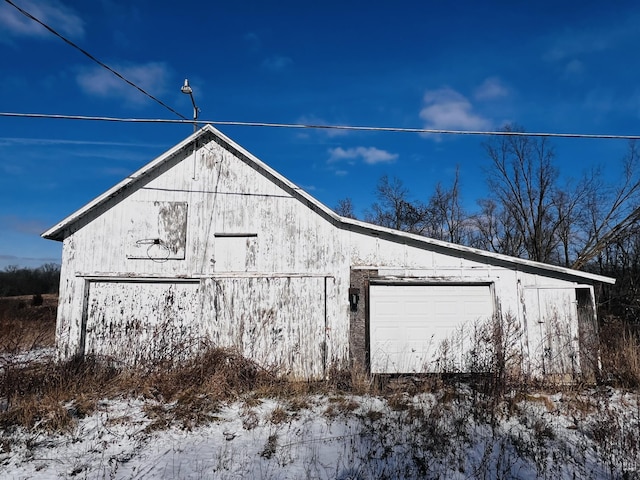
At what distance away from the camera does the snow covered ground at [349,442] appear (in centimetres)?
517

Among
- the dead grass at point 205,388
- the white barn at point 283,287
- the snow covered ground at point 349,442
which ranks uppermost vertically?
the white barn at point 283,287

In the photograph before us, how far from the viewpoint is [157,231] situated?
9781mm

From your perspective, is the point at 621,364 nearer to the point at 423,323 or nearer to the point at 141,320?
the point at 423,323

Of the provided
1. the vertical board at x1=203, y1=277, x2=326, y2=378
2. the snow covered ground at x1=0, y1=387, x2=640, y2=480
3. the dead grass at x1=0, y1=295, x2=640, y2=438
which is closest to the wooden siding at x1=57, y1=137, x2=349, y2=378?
the vertical board at x1=203, y1=277, x2=326, y2=378

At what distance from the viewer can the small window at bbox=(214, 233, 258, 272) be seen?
9.70 meters

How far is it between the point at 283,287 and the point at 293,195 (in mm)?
2154

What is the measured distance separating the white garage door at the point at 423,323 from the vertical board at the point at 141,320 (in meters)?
4.01

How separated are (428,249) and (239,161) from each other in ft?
16.0

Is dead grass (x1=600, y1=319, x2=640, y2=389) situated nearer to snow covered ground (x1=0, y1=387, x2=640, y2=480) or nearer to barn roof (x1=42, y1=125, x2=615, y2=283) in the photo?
snow covered ground (x1=0, y1=387, x2=640, y2=480)

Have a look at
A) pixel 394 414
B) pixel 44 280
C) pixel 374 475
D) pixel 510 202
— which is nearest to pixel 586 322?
pixel 394 414

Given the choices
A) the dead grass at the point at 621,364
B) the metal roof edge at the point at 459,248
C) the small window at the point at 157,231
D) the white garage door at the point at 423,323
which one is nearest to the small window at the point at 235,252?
the small window at the point at 157,231

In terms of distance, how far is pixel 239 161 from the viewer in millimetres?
10148

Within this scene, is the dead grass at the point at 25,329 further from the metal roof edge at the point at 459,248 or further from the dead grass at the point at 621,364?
the dead grass at the point at 621,364

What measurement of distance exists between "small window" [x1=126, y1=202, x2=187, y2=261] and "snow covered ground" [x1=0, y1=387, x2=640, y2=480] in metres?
3.40
